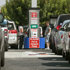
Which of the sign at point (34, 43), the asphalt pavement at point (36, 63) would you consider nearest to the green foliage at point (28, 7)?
the sign at point (34, 43)

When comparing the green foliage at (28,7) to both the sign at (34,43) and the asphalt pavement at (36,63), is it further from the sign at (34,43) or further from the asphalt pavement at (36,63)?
the asphalt pavement at (36,63)

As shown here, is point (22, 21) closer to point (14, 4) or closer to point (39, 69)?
point (14, 4)

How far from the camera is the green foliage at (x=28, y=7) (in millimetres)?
64188

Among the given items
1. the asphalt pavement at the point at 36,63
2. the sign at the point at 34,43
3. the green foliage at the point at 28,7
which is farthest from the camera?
the green foliage at the point at 28,7

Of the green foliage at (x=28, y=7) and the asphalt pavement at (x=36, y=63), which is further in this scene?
the green foliage at (x=28, y=7)

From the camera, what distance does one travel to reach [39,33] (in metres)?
28.8

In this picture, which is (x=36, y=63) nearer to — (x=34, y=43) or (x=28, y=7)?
(x=34, y=43)

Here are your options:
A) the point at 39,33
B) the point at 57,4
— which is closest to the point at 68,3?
the point at 57,4

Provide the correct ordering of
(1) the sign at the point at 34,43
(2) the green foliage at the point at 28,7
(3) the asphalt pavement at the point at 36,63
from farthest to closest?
(2) the green foliage at the point at 28,7 < (1) the sign at the point at 34,43 < (3) the asphalt pavement at the point at 36,63

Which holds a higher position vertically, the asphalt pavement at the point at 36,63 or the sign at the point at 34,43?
the asphalt pavement at the point at 36,63

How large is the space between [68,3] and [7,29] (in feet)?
149

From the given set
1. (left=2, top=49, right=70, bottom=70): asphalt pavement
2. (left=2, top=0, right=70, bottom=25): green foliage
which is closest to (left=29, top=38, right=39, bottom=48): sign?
(left=2, top=49, right=70, bottom=70): asphalt pavement

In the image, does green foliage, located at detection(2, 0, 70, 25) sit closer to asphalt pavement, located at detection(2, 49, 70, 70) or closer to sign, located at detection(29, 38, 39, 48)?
sign, located at detection(29, 38, 39, 48)

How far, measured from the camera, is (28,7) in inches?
2432
